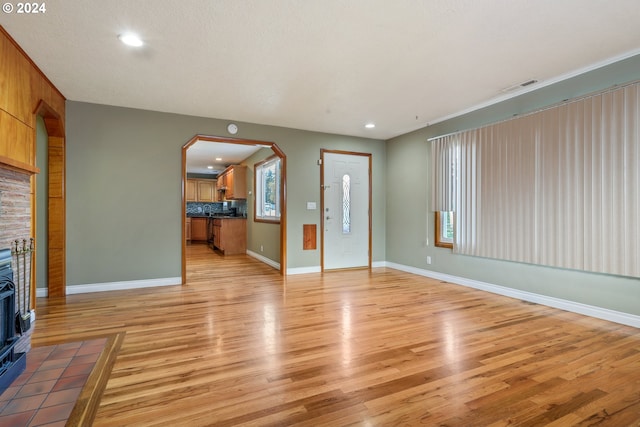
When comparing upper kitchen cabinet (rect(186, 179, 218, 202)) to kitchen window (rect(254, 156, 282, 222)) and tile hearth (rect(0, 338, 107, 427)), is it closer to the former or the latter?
kitchen window (rect(254, 156, 282, 222))

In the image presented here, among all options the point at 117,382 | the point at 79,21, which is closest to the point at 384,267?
the point at 117,382

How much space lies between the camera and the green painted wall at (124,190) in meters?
4.20

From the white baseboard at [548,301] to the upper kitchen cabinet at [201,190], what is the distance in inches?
336

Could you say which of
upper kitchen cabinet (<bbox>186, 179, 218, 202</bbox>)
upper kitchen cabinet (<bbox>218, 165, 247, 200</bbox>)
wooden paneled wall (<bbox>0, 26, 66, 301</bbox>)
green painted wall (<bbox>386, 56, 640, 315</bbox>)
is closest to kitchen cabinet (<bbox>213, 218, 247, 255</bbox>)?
upper kitchen cabinet (<bbox>218, 165, 247, 200</bbox>)

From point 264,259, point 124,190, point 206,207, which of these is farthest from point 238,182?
point 124,190

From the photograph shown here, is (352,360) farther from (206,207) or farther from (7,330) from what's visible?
(206,207)

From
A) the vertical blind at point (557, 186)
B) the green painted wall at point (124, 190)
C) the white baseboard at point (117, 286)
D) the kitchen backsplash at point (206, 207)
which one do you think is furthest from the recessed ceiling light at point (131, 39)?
the kitchen backsplash at point (206, 207)

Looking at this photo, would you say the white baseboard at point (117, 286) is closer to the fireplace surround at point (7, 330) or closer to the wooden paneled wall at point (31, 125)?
the wooden paneled wall at point (31, 125)

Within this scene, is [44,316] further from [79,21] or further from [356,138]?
[356,138]

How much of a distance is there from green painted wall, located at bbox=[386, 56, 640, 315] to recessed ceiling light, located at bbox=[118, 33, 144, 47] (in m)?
4.15

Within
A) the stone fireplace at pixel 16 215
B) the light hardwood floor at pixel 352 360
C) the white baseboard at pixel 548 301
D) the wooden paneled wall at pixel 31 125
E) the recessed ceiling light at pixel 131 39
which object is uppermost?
the recessed ceiling light at pixel 131 39

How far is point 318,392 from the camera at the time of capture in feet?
6.12

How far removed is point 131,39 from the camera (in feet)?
8.79

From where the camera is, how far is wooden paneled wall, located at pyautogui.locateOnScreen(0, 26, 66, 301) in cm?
259
